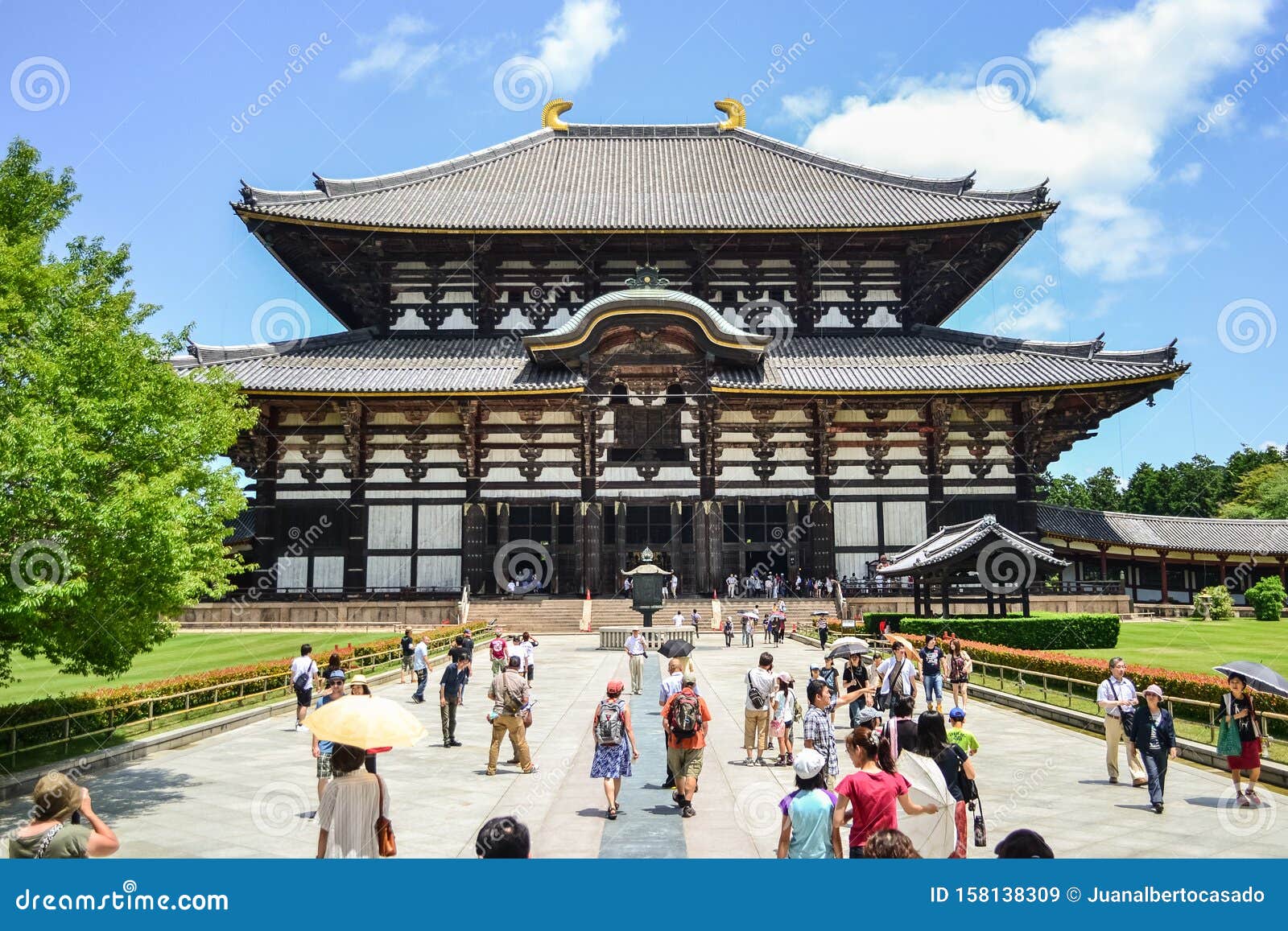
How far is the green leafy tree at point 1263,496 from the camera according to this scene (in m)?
69.6

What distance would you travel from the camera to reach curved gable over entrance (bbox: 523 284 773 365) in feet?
131

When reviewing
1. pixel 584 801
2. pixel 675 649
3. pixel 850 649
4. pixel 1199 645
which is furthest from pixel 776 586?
pixel 584 801

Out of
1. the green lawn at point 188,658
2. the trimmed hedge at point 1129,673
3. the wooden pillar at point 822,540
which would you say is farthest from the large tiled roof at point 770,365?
the trimmed hedge at point 1129,673

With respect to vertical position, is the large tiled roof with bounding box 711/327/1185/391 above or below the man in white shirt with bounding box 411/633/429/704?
above

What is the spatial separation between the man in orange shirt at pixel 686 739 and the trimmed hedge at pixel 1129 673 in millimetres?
6806

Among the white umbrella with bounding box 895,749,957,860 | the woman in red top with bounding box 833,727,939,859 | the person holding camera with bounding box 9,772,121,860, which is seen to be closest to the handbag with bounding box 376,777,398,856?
the person holding camera with bounding box 9,772,121,860

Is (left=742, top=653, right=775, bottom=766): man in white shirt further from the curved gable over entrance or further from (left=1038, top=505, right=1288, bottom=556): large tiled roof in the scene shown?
(left=1038, top=505, right=1288, bottom=556): large tiled roof

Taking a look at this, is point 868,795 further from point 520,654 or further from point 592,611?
point 592,611

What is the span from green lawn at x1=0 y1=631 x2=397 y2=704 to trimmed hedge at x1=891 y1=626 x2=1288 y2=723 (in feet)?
52.9

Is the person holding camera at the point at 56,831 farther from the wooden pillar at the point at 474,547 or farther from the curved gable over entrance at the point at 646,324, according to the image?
the curved gable over entrance at the point at 646,324

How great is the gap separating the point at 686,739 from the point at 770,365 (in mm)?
32486

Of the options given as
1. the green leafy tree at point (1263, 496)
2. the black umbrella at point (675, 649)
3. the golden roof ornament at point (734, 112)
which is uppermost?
the golden roof ornament at point (734, 112)

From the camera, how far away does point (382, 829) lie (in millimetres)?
7293

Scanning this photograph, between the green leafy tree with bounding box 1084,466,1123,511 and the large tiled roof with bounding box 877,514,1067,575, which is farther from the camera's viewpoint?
the green leafy tree with bounding box 1084,466,1123,511
